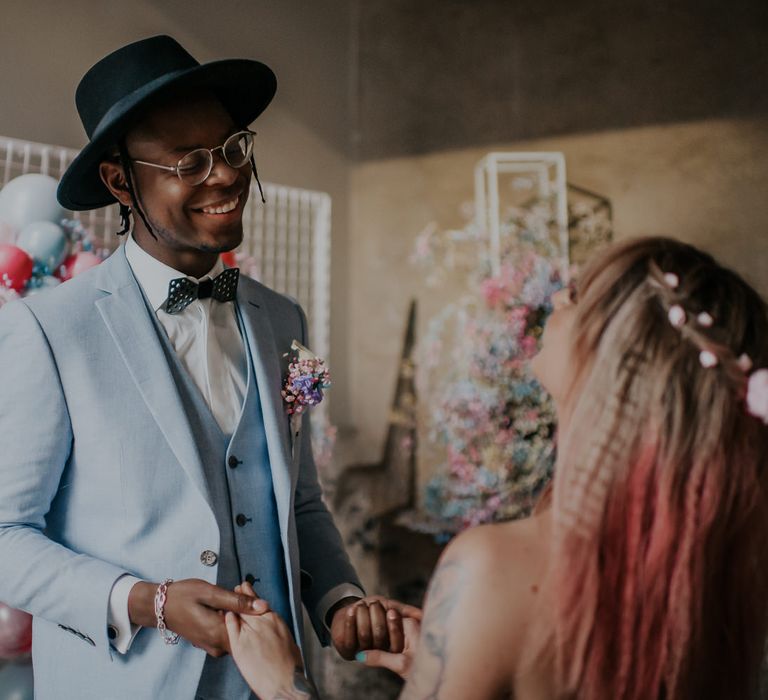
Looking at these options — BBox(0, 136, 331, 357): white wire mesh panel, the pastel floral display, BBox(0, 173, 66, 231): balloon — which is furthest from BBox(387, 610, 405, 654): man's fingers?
BBox(0, 136, 331, 357): white wire mesh panel

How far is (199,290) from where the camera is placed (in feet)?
6.12

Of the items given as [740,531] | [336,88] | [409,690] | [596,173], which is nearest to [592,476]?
[740,531]

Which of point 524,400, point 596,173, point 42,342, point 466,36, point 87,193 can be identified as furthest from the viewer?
point 466,36

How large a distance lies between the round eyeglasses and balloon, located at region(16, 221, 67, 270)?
3.46ft

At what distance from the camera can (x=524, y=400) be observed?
3.88 meters

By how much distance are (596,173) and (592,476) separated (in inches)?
131

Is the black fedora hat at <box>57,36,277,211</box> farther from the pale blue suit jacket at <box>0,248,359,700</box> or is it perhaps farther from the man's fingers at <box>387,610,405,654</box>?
the man's fingers at <box>387,610,405,654</box>

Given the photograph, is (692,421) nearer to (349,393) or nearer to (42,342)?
(42,342)

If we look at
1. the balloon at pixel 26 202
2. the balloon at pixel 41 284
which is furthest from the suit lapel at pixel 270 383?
the balloon at pixel 26 202

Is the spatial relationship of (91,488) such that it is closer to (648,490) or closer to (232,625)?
(232,625)

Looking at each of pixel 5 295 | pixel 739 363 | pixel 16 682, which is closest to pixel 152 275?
pixel 5 295

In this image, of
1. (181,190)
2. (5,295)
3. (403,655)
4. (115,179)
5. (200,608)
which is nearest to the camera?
(200,608)

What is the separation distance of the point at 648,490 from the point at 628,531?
7 centimetres

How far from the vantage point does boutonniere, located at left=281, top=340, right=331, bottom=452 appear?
1.90 m
